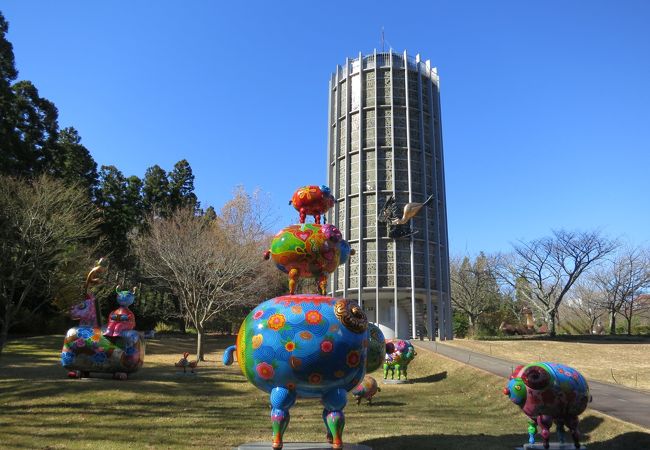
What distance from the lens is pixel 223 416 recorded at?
1225cm

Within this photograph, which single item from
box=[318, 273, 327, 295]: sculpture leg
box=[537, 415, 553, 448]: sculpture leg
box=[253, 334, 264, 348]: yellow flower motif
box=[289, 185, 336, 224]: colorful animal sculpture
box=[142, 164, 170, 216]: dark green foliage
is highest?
box=[142, 164, 170, 216]: dark green foliage

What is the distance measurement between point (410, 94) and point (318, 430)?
39.6 m

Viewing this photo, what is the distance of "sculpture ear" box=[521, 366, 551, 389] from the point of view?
8477 mm

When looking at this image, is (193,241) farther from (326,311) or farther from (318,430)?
(326,311)

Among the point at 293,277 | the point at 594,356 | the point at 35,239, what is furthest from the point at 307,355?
the point at 594,356

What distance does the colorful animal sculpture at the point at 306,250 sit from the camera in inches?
333

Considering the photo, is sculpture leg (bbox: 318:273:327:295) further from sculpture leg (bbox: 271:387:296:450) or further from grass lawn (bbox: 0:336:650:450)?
grass lawn (bbox: 0:336:650:450)

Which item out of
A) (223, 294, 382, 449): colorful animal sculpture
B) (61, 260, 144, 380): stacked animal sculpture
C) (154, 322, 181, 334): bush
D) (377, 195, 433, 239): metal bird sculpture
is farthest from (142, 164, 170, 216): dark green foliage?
(223, 294, 382, 449): colorful animal sculpture

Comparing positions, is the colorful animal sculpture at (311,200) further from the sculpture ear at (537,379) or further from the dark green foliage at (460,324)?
the dark green foliage at (460,324)

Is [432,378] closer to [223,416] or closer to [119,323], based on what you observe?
[223,416]

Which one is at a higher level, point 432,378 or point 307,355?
point 307,355

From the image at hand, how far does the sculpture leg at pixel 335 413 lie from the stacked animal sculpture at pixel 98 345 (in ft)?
38.2

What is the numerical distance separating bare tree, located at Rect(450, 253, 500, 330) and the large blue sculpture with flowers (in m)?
48.4

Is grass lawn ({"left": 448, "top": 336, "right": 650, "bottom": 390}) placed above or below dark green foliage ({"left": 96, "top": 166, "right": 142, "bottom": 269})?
below
